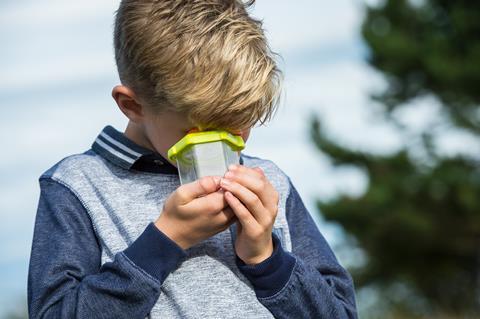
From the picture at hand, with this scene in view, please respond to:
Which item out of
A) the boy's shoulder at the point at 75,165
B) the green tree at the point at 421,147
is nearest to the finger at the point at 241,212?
the boy's shoulder at the point at 75,165

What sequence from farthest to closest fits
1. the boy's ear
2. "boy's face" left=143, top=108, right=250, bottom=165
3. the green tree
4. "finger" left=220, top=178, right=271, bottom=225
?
the green tree
the boy's ear
"boy's face" left=143, top=108, right=250, bottom=165
"finger" left=220, top=178, right=271, bottom=225

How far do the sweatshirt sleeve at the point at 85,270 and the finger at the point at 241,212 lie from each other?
0.55 feet

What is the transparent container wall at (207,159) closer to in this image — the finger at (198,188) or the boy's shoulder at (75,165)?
the finger at (198,188)

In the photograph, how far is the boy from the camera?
212 cm

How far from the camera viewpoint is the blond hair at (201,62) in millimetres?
2141

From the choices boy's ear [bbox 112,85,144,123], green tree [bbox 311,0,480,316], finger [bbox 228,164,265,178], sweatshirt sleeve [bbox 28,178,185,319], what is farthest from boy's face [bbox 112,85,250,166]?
green tree [bbox 311,0,480,316]

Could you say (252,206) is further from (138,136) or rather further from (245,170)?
(138,136)

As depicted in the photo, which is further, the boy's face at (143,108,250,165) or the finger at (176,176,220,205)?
the boy's face at (143,108,250,165)

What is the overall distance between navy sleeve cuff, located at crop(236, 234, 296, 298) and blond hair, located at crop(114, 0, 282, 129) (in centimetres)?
32

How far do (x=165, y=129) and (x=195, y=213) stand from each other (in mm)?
257

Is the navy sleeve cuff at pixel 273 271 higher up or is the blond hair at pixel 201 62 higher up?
the blond hair at pixel 201 62

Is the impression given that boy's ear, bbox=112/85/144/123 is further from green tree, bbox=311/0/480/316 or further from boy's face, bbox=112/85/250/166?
green tree, bbox=311/0/480/316

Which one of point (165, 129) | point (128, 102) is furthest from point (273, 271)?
point (128, 102)

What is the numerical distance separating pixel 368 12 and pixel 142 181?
19622mm
